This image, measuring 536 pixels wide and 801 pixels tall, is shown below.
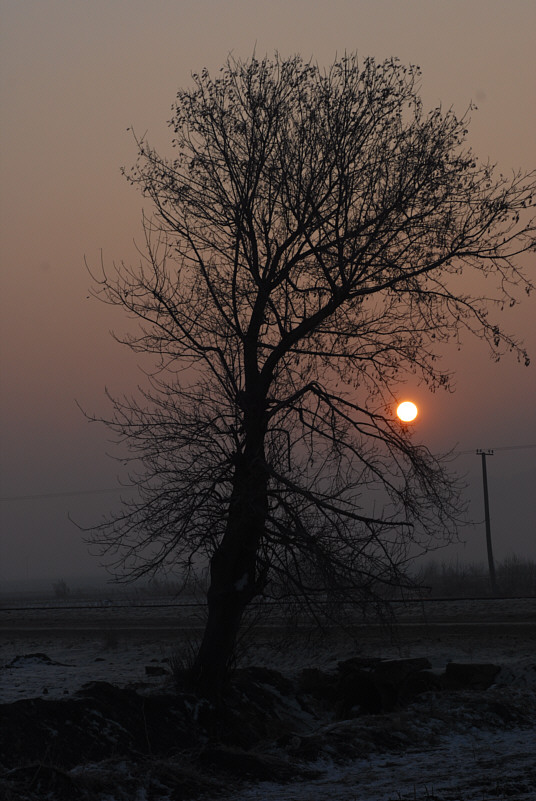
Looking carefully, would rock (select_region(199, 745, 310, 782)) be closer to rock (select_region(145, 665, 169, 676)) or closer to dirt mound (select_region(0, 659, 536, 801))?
dirt mound (select_region(0, 659, 536, 801))

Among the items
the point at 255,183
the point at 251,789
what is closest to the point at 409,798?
the point at 251,789

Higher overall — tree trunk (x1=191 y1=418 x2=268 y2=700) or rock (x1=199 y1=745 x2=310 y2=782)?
tree trunk (x1=191 y1=418 x2=268 y2=700)

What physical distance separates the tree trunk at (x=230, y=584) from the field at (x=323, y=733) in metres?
0.62

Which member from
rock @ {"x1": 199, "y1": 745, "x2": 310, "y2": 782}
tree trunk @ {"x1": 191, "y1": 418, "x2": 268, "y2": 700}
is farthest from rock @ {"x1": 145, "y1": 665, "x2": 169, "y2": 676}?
rock @ {"x1": 199, "y1": 745, "x2": 310, "y2": 782}

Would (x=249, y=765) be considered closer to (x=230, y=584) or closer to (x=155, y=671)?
(x=230, y=584)

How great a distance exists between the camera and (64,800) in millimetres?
7500

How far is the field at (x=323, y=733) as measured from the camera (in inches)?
320

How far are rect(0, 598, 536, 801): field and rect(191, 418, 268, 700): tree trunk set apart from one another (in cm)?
62

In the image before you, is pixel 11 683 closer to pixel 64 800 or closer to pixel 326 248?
pixel 64 800

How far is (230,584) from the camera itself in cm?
1209

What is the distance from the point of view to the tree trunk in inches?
469

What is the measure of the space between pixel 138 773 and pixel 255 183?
798 cm

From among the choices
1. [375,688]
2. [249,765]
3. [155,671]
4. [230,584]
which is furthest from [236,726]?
[155,671]

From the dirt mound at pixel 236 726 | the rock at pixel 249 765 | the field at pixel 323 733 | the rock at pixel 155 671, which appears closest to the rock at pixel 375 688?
the dirt mound at pixel 236 726
